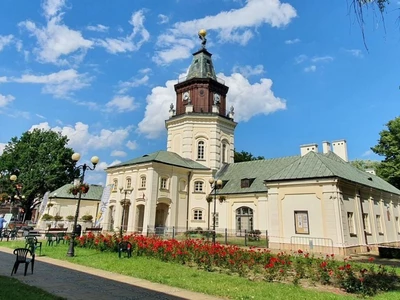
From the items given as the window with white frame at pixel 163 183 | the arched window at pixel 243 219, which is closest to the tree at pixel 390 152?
the arched window at pixel 243 219

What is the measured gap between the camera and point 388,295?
7578 mm

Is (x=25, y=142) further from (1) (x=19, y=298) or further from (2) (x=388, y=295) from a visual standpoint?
(2) (x=388, y=295)

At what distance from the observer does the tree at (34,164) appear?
41938 mm

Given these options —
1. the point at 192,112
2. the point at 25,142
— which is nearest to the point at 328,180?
the point at 192,112

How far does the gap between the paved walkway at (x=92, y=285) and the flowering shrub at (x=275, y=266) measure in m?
3.35

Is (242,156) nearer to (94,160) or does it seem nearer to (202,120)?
(202,120)

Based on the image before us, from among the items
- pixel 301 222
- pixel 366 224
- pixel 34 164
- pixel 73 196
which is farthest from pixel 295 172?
pixel 34 164

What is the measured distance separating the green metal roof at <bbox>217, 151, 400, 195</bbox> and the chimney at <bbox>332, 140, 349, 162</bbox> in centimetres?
214

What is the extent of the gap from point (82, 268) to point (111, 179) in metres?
23.0

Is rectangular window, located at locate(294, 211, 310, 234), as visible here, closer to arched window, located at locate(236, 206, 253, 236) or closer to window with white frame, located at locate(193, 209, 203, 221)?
arched window, located at locate(236, 206, 253, 236)

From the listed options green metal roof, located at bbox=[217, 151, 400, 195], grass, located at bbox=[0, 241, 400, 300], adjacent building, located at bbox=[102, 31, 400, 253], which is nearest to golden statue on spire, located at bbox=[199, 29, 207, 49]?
adjacent building, located at bbox=[102, 31, 400, 253]

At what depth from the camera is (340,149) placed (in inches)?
1153

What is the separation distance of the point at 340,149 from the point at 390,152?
1049 centimetres

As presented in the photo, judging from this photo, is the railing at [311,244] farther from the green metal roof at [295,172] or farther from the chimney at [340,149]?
the chimney at [340,149]
